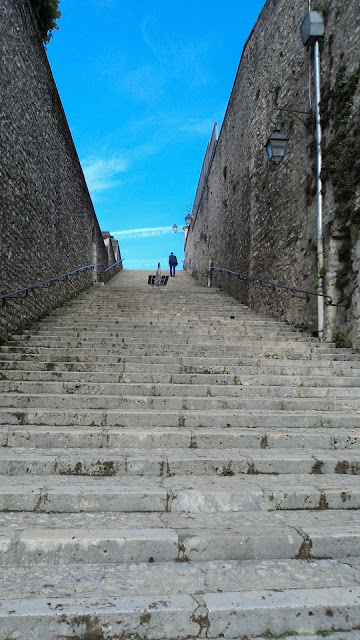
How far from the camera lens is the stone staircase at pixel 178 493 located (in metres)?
2.05

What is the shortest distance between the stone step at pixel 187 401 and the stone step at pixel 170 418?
0.14 metres

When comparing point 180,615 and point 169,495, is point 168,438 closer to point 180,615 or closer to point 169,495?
point 169,495

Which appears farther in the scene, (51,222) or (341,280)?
(51,222)

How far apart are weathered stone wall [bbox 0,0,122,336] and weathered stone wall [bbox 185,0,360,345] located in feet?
16.8

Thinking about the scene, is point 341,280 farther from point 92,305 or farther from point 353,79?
point 92,305

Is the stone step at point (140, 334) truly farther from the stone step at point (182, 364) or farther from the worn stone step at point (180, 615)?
the worn stone step at point (180, 615)

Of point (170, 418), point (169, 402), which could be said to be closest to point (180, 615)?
point (170, 418)

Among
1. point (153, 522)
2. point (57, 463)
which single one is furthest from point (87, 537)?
point (57, 463)

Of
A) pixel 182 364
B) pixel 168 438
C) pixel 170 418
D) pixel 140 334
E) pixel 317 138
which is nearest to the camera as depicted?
pixel 168 438

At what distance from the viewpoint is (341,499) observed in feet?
Result: 10.3


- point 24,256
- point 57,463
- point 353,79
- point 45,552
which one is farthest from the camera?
point 24,256

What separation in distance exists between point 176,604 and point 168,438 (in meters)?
1.98

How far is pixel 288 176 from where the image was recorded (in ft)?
30.6

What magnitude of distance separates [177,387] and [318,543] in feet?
9.27
